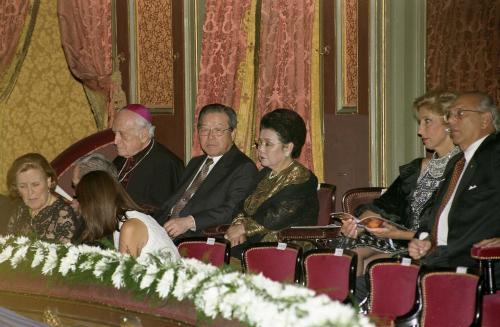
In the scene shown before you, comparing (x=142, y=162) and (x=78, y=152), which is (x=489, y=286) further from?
(x=78, y=152)

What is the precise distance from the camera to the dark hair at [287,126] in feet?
16.2

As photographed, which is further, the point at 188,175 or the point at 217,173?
the point at 188,175

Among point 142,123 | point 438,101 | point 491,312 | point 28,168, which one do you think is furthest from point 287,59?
point 491,312

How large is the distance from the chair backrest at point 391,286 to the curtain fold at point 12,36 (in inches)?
185

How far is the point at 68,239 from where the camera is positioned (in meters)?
4.42

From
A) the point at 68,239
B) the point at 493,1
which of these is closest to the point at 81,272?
the point at 68,239

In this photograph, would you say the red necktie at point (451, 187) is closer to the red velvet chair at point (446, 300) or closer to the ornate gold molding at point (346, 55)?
the red velvet chair at point (446, 300)

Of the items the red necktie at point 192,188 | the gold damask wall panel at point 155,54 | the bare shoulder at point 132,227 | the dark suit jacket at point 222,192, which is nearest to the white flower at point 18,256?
the bare shoulder at point 132,227

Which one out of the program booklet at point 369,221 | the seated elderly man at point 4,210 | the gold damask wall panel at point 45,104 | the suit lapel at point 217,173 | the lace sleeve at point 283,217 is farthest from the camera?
the gold damask wall panel at point 45,104

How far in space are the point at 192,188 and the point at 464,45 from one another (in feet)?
5.79

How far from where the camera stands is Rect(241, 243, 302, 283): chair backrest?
4.18 metres

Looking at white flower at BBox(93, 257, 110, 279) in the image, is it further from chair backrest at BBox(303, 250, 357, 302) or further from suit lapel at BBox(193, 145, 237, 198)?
suit lapel at BBox(193, 145, 237, 198)

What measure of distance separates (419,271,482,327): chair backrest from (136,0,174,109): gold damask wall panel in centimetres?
413

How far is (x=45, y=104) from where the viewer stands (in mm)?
8664
